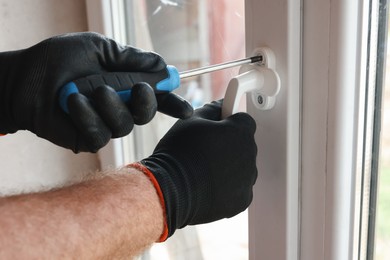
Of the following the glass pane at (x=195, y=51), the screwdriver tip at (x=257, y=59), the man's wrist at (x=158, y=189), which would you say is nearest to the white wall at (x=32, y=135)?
the glass pane at (x=195, y=51)

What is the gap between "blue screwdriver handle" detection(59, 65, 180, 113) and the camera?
0.52 metres

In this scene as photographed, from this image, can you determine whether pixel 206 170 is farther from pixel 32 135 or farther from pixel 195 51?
pixel 32 135

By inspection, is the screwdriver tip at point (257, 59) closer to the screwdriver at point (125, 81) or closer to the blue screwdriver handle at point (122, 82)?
the screwdriver at point (125, 81)

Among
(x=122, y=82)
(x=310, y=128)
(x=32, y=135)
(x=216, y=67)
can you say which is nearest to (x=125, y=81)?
(x=122, y=82)

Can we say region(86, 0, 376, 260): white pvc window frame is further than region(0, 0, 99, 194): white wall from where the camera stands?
No

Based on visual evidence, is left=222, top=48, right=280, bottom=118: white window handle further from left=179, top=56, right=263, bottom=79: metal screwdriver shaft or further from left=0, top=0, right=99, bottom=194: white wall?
left=0, top=0, right=99, bottom=194: white wall

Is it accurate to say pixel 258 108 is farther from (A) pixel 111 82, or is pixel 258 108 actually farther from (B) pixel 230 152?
(A) pixel 111 82

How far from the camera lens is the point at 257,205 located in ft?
2.28

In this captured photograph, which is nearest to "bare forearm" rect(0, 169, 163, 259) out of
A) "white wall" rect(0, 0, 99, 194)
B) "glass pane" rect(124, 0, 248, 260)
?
"glass pane" rect(124, 0, 248, 260)

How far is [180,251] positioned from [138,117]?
586 mm

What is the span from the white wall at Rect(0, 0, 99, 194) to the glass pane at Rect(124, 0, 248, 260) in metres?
0.15

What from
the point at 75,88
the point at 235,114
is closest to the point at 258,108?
the point at 235,114

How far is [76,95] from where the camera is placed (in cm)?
50

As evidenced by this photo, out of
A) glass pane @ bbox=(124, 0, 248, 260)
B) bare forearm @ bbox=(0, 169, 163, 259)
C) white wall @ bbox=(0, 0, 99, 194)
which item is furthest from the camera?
white wall @ bbox=(0, 0, 99, 194)
